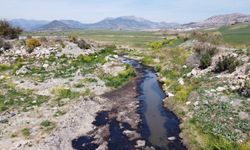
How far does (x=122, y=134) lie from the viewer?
2725 cm

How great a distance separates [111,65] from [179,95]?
73.4 feet

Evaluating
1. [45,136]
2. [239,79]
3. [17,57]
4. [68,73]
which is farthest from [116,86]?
[17,57]

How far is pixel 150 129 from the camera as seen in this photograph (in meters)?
28.4

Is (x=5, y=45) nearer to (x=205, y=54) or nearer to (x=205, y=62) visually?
(x=205, y=54)

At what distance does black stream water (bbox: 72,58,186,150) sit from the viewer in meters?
24.8

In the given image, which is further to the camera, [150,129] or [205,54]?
[205,54]

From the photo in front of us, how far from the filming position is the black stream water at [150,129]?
24.8 metres

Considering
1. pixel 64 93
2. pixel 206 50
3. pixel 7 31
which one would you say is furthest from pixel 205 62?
pixel 7 31

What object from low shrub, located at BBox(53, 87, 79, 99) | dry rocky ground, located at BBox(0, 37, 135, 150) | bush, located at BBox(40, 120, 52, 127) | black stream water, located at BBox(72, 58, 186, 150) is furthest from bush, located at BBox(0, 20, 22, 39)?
bush, located at BBox(40, 120, 52, 127)

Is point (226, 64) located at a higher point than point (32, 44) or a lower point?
lower

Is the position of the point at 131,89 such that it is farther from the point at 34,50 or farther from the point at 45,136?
the point at 34,50

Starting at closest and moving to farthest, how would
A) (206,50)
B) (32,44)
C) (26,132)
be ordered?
(26,132)
(206,50)
(32,44)

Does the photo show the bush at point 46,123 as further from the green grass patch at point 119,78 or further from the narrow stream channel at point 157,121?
the green grass patch at point 119,78

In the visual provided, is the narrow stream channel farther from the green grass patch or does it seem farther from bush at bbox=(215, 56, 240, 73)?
bush at bbox=(215, 56, 240, 73)
